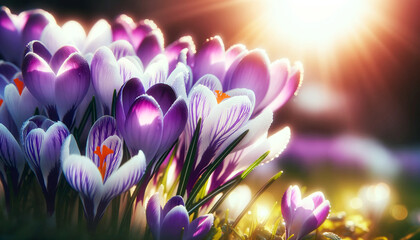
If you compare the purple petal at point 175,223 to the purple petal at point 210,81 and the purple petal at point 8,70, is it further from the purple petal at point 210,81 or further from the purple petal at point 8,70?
the purple petal at point 8,70

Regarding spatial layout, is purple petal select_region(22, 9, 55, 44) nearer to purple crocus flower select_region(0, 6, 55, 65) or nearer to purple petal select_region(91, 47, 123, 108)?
purple crocus flower select_region(0, 6, 55, 65)

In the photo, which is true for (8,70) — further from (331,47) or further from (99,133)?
(331,47)

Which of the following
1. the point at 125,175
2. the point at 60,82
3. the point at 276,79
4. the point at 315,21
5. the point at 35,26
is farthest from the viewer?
the point at 315,21

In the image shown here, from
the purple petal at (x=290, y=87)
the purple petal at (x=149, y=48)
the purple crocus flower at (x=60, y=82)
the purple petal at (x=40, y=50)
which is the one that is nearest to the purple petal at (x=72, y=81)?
the purple crocus flower at (x=60, y=82)

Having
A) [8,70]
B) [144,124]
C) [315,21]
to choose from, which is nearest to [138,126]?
[144,124]

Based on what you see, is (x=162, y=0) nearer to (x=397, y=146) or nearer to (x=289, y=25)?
(x=289, y=25)

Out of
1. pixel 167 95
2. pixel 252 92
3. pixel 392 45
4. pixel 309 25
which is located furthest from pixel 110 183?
pixel 392 45
